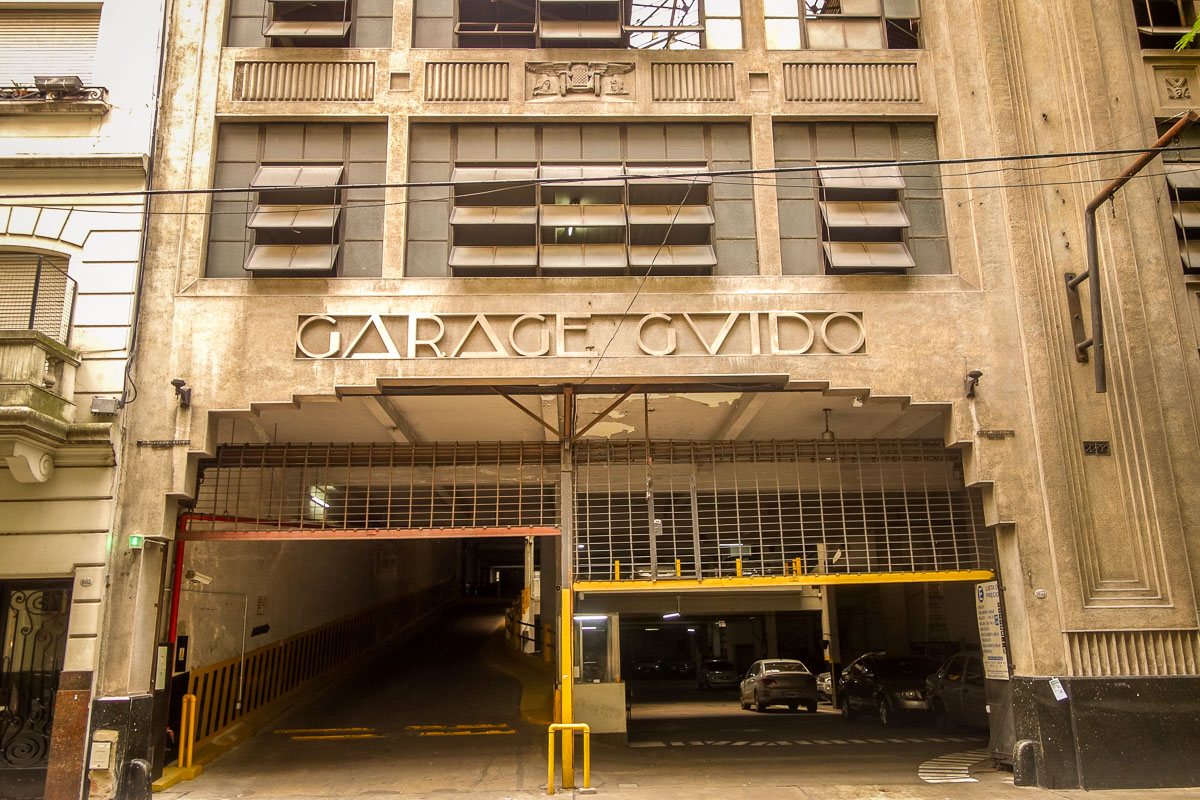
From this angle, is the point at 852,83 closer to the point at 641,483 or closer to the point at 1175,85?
the point at 1175,85

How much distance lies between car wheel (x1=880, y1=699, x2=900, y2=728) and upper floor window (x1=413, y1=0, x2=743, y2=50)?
13.3 meters

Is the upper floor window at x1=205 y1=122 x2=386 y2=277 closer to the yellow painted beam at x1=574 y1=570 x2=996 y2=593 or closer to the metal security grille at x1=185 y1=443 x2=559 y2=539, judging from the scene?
the metal security grille at x1=185 y1=443 x2=559 y2=539

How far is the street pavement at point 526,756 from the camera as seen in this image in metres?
11.0

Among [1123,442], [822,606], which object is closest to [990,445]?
[1123,442]

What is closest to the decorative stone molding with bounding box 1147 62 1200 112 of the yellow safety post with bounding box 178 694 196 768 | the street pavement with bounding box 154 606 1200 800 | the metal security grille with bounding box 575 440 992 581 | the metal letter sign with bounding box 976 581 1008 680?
the metal security grille with bounding box 575 440 992 581

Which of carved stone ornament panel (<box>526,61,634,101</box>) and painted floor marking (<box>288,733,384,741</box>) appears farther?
painted floor marking (<box>288,733,384,741</box>)

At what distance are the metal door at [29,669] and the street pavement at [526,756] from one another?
1828 mm

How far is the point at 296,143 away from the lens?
13031mm

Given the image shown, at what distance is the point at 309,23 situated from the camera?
13.2m

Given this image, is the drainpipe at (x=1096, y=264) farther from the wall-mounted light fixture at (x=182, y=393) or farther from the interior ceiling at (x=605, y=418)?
the wall-mounted light fixture at (x=182, y=393)

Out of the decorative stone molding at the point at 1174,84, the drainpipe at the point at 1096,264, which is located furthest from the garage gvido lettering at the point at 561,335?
the decorative stone molding at the point at 1174,84

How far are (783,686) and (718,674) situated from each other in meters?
7.86

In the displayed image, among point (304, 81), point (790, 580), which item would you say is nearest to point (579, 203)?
point (304, 81)

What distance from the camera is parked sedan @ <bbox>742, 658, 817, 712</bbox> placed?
2111 cm
